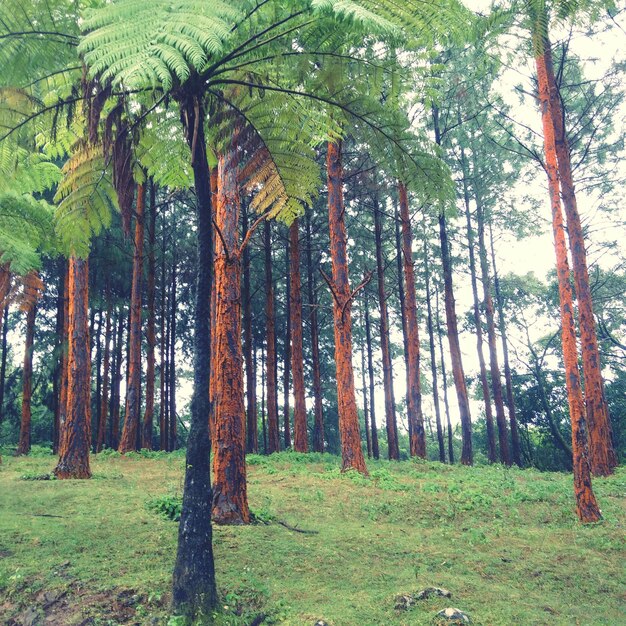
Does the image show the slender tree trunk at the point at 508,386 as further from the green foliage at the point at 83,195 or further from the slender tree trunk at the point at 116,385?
the green foliage at the point at 83,195

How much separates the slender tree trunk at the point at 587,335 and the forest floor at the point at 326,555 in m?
1.83

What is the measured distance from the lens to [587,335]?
1174 centimetres

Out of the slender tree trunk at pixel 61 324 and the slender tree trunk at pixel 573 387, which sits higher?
the slender tree trunk at pixel 61 324

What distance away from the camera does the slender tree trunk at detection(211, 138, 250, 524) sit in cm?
705

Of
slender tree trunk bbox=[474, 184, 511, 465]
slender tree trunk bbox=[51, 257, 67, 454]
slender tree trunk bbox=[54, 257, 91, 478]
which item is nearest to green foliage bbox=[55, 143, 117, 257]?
slender tree trunk bbox=[54, 257, 91, 478]

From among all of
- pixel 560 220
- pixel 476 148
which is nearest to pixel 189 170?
pixel 560 220

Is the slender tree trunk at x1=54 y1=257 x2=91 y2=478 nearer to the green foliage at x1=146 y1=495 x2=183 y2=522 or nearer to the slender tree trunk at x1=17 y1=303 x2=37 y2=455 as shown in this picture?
the green foliage at x1=146 y1=495 x2=183 y2=522

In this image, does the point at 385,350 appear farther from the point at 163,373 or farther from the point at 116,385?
the point at 116,385

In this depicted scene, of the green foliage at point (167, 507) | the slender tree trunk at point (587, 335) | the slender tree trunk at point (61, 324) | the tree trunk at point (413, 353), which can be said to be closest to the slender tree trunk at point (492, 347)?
the tree trunk at point (413, 353)

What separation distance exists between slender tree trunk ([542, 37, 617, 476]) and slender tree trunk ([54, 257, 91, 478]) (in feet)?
35.5


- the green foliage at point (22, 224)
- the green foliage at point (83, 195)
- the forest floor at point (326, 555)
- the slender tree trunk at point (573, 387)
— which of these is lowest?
the forest floor at point (326, 555)

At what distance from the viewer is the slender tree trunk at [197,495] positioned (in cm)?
439

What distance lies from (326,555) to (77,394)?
6544 millimetres

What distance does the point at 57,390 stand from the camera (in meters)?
20.5
